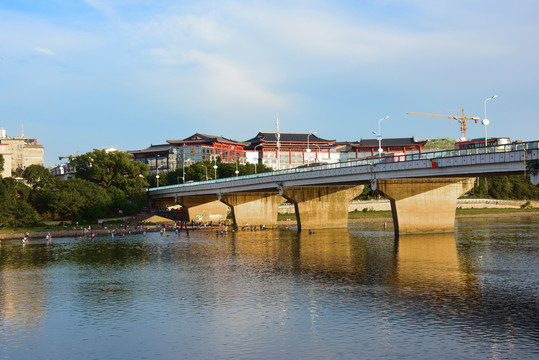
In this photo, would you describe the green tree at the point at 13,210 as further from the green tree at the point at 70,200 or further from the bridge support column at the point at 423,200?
the bridge support column at the point at 423,200

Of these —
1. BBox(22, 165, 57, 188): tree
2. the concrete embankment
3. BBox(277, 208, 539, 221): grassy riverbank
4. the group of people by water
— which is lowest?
the group of people by water

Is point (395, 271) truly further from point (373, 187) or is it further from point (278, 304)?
point (373, 187)

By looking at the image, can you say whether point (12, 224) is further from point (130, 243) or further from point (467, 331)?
point (467, 331)

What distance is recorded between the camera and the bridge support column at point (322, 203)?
10225cm

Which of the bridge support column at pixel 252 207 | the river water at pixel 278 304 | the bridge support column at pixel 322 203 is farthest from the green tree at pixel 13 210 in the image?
the bridge support column at pixel 322 203

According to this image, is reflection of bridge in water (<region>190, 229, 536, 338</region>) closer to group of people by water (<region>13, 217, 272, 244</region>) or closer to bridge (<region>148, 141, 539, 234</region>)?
bridge (<region>148, 141, 539, 234</region>)

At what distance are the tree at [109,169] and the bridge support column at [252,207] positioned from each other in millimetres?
35934

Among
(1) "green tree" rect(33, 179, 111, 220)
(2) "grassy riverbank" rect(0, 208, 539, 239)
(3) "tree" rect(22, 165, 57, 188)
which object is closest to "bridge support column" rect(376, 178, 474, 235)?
(2) "grassy riverbank" rect(0, 208, 539, 239)

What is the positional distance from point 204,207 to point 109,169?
3080 centimetres

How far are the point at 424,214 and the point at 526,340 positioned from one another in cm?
5595

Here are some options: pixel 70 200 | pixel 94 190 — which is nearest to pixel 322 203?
pixel 70 200

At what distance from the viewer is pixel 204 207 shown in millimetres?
137000

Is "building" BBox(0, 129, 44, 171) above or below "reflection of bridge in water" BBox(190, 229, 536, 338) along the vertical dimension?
above

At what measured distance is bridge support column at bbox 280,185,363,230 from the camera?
335 feet
